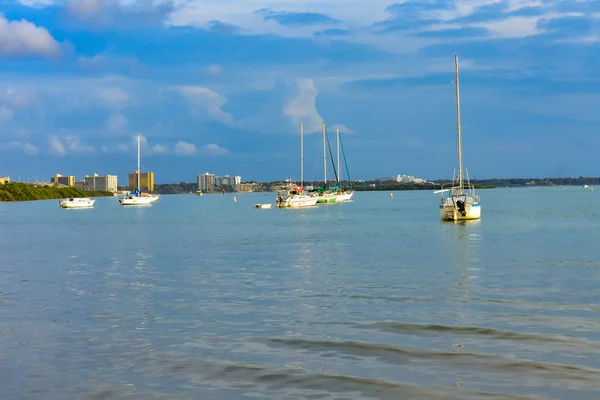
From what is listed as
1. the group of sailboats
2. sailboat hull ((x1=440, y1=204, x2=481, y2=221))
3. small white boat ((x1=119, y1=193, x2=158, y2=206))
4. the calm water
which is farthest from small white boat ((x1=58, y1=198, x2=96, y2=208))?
the calm water

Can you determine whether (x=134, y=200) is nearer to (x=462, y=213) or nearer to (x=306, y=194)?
(x=306, y=194)

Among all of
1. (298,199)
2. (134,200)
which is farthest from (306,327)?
(134,200)

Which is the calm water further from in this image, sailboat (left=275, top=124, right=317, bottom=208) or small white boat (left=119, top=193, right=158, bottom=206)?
small white boat (left=119, top=193, right=158, bottom=206)

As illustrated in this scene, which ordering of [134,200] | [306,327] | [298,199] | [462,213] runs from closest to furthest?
1. [306,327]
2. [462,213]
3. [298,199]
4. [134,200]

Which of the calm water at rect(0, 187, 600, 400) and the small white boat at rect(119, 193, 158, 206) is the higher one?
the small white boat at rect(119, 193, 158, 206)

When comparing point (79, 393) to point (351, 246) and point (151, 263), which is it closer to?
point (151, 263)

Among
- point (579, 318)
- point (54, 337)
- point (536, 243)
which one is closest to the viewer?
point (54, 337)

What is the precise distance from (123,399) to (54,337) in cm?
614

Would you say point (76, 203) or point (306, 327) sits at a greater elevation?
point (76, 203)

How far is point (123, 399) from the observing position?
13.0 meters

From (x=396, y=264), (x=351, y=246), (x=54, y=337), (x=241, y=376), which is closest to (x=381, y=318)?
(x=241, y=376)

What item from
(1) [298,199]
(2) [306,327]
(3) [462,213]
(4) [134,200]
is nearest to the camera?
(2) [306,327]

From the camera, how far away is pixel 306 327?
1920 cm

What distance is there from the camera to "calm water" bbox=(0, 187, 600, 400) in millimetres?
13773
